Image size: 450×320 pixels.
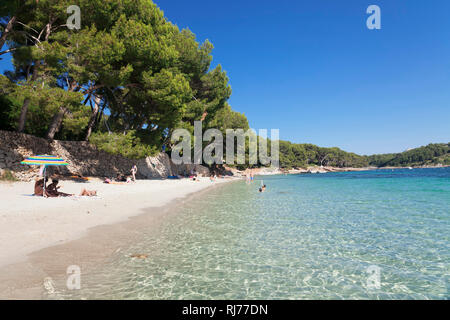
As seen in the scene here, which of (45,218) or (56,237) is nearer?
(56,237)

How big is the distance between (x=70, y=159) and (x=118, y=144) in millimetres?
4748

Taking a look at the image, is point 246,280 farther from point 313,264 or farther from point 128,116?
point 128,116

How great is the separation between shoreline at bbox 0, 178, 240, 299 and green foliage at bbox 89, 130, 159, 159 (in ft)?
31.3

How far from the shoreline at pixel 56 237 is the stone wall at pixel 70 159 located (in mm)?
6567

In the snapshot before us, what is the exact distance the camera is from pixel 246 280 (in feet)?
16.0

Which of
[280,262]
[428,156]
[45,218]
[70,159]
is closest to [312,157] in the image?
[428,156]

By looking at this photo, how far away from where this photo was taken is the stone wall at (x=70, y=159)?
17.0 m

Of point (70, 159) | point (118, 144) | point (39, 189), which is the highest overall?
point (118, 144)

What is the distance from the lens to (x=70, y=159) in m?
22.1

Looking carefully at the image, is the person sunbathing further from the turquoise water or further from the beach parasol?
the turquoise water

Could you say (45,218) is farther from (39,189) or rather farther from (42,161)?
(42,161)

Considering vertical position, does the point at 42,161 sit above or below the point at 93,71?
below

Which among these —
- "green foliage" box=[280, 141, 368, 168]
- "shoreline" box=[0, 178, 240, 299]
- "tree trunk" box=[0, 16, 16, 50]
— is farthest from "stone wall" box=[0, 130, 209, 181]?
"green foliage" box=[280, 141, 368, 168]
